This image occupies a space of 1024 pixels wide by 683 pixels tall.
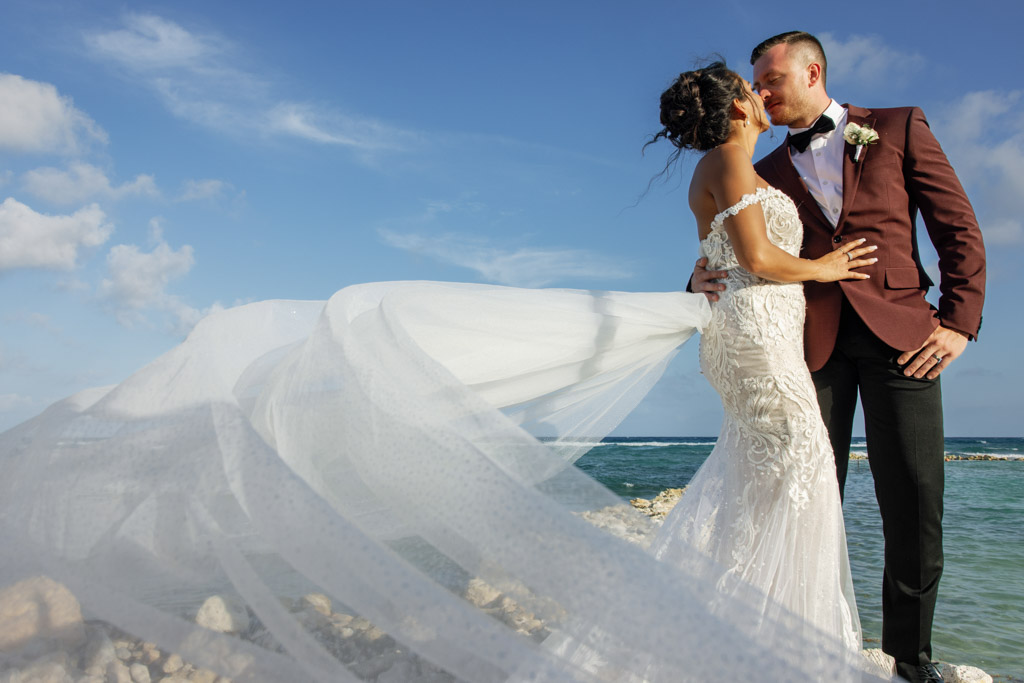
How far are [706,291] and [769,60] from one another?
3.84ft

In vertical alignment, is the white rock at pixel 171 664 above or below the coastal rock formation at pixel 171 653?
below

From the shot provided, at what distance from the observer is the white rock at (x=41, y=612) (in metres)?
2.05

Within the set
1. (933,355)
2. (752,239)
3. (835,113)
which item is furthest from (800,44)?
(933,355)

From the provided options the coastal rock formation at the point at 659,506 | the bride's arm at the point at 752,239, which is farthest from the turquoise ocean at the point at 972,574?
the bride's arm at the point at 752,239

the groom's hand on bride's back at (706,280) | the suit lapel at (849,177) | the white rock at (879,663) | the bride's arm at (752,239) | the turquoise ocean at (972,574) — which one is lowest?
the turquoise ocean at (972,574)

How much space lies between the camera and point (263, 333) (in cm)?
253

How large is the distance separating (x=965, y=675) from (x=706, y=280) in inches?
105

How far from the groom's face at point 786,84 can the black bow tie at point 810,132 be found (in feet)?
0.19

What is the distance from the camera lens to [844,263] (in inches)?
112

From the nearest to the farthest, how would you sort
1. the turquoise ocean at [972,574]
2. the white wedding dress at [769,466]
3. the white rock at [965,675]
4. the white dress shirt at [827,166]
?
the white wedding dress at [769,466] < the white dress shirt at [827,166] < the white rock at [965,675] < the turquoise ocean at [972,574]

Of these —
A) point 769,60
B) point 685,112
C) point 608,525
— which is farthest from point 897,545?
point 769,60

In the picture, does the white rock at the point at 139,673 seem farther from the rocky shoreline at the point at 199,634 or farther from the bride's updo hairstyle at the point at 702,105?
the bride's updo hairstyle at the point at 702,105

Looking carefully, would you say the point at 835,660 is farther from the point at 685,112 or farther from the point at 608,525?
the point at 685,112

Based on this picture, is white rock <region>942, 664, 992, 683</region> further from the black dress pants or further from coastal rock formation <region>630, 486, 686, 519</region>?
coastal rock formation <region>630, 486, 686, 519</region>
